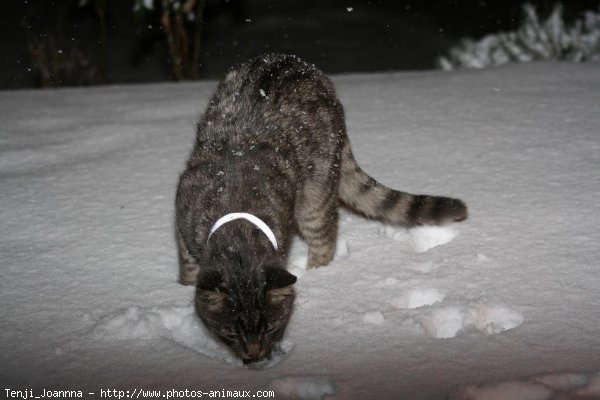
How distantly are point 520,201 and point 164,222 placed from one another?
6.45 feet

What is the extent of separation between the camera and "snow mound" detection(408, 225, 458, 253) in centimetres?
325

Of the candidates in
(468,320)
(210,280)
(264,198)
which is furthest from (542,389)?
(264,198)

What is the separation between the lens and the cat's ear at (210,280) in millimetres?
2229

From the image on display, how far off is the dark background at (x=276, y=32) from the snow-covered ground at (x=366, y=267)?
520 centimetres

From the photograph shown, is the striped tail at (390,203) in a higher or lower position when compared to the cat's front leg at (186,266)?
higher

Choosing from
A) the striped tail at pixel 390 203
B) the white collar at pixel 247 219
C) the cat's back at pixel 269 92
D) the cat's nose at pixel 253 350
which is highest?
the cat's back at pixel 269 92

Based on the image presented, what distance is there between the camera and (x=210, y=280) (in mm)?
2244

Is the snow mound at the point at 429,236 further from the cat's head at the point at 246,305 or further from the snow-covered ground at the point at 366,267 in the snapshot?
the cat's head at the point at 246,305

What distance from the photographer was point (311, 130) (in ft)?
10.3

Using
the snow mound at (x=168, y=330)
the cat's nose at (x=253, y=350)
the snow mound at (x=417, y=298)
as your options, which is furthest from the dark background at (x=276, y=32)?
the cat's nose at (x=253, y=350)

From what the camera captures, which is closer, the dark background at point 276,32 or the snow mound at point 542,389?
the snow mound at point 542,389

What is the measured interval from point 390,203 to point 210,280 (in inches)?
53.7

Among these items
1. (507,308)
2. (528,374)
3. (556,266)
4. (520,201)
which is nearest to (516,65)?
(520,201)

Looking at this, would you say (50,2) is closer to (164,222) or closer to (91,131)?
(91,131)
